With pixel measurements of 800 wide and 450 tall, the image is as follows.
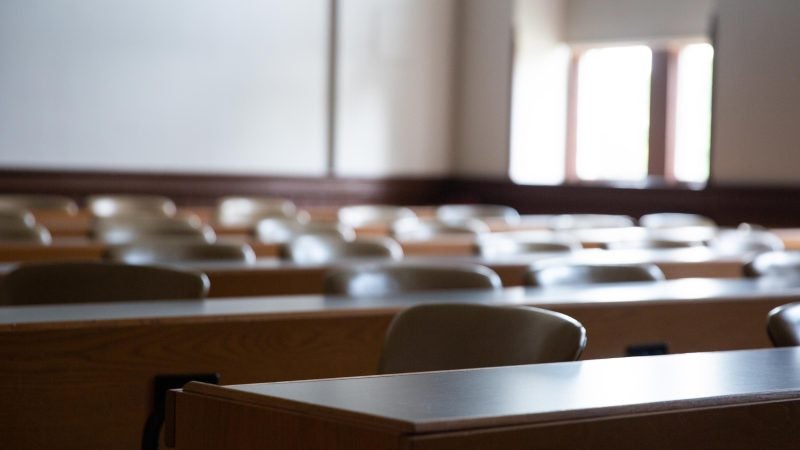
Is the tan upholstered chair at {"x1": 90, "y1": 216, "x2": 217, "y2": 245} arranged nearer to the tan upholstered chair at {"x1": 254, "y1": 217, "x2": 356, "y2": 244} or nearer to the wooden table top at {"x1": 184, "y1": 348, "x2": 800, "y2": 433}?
the tan upholstered chair at {"x1": 254, "y1": 217, "x2": 356, "y2": 244}

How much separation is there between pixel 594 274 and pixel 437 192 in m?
7.39

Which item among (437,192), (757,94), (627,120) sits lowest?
(437,192)

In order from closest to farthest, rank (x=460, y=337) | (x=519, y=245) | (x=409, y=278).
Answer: (x=460, y=337)
(x=409, y=278)
(x=519, y=245)

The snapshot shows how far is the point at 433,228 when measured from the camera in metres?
6.48

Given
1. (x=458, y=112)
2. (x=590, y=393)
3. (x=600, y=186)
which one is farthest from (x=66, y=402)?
(x=458, y=112)

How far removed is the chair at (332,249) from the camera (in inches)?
182

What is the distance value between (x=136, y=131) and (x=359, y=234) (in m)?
3.53

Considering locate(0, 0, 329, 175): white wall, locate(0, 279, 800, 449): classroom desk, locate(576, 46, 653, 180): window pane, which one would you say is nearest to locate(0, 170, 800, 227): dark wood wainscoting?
locate(0, 0, 329, 175): white wall

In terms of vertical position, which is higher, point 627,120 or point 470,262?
point 627,120

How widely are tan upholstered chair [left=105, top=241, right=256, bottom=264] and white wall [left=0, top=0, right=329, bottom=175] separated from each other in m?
5.05

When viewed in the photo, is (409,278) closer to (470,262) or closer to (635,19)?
(470,262)

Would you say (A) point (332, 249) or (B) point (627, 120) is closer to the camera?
(A) point (332, 249)

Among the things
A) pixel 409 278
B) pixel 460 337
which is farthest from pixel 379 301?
pixel 460 337

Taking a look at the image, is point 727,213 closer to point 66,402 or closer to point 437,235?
point 437,235
